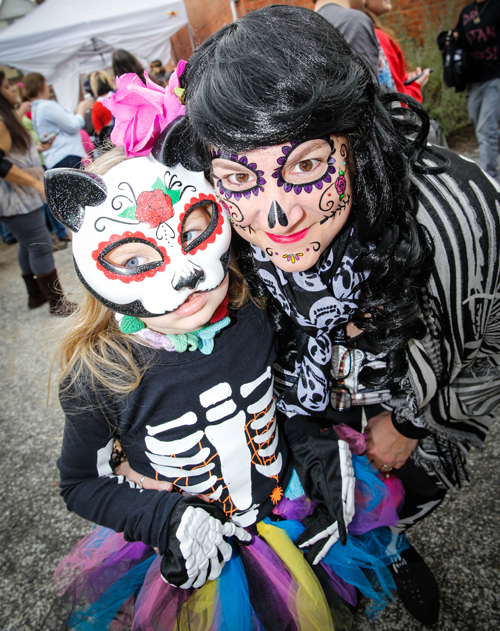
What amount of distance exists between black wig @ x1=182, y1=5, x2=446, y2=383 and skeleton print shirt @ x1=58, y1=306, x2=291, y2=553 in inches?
15.9

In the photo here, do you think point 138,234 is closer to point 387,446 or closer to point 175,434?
point 175,434

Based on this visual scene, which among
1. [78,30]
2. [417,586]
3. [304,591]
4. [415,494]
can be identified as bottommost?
[417,586]

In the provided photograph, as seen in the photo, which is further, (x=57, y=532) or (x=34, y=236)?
(x=34, y=236)

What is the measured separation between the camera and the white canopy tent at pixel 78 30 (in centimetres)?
539

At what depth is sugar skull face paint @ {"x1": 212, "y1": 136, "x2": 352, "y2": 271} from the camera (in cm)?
87

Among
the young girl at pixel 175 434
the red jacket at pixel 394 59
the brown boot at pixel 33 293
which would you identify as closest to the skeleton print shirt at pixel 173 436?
the young girl at pixel 175 434

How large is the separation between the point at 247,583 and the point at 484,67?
421 cm

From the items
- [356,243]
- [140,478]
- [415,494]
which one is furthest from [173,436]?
[415,494]

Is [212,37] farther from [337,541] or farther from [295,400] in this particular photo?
[337,541]

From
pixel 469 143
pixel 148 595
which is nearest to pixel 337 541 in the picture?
pixel 148 595

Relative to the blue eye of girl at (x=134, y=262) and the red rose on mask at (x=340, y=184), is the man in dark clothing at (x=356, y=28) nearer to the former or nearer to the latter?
the red rose on mask at (x=340, y=184)

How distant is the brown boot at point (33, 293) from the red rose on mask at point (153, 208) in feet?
12.2

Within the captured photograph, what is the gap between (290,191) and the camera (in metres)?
0.89

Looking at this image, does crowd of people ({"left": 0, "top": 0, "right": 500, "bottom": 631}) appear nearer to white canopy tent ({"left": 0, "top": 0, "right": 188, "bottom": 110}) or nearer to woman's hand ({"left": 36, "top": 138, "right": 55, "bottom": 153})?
woman's hand ({"left": 36, "top": 138, "right": 55, "bottom": 153})
